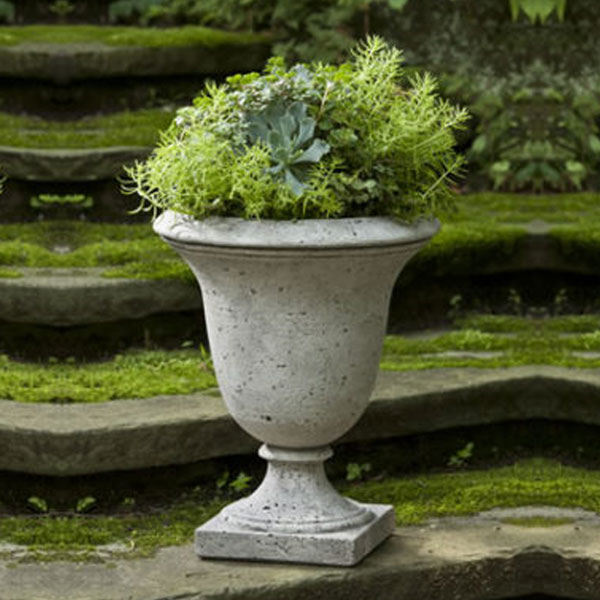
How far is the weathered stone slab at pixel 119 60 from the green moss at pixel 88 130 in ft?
0.75

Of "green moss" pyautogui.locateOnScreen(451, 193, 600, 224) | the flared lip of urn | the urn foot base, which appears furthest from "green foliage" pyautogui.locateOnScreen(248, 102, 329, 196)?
"green moss" pyautogui.locateOnScreen(451, 193, 600, 224)

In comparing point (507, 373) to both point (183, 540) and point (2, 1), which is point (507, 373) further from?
point (2, 1)

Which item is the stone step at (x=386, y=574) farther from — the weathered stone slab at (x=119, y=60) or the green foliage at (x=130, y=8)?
the green foliage at (x=130, y=8)

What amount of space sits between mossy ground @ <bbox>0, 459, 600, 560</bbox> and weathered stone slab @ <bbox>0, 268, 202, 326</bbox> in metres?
0.99

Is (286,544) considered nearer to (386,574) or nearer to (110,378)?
(386,574)

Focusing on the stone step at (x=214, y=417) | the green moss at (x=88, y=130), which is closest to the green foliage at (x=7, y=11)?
the green moss at (x=88, y=130)

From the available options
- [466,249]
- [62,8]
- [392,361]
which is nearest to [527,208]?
[466,249]

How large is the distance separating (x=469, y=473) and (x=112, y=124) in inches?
119

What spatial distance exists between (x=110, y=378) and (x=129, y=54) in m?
2.59

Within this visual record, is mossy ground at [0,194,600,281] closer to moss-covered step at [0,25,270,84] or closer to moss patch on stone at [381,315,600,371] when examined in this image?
moss patch on stone at [381,315,600,371]

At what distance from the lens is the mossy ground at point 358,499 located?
3.93 meters

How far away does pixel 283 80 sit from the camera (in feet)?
11.7

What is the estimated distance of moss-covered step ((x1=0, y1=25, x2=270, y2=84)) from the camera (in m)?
6.61

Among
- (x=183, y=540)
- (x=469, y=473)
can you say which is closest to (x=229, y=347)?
(x=183, y=540)
